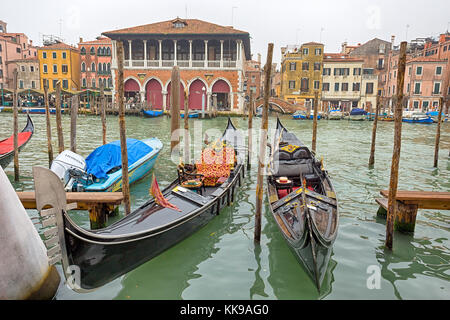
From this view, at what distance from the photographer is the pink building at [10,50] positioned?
32.8m

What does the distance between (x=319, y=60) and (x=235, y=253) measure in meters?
30.5

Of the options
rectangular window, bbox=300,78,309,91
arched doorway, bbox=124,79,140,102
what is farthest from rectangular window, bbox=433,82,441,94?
arched doorway, bbox=124,79,140,102

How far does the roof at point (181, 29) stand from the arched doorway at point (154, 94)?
391cm

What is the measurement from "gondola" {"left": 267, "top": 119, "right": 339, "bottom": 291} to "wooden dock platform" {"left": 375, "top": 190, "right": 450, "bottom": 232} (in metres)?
0.92

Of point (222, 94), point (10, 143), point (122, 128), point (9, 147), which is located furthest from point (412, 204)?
point (222, 94)

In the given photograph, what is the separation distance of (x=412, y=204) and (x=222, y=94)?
973 inches

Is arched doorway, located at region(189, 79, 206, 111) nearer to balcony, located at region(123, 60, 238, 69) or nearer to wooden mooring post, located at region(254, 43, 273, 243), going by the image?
balcony, located at region(123, 60, 238, 69)

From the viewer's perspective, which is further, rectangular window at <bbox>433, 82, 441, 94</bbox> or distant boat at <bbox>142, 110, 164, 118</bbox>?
rectangular window at <bbox>433, 82, 441, 94</bbox>

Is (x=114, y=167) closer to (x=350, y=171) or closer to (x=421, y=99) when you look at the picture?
(x=350, y=171)

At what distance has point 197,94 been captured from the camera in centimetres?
2644

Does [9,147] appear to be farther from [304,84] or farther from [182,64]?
[304,84]

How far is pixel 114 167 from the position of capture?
6.48m

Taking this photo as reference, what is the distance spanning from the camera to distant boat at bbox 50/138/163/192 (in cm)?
566
